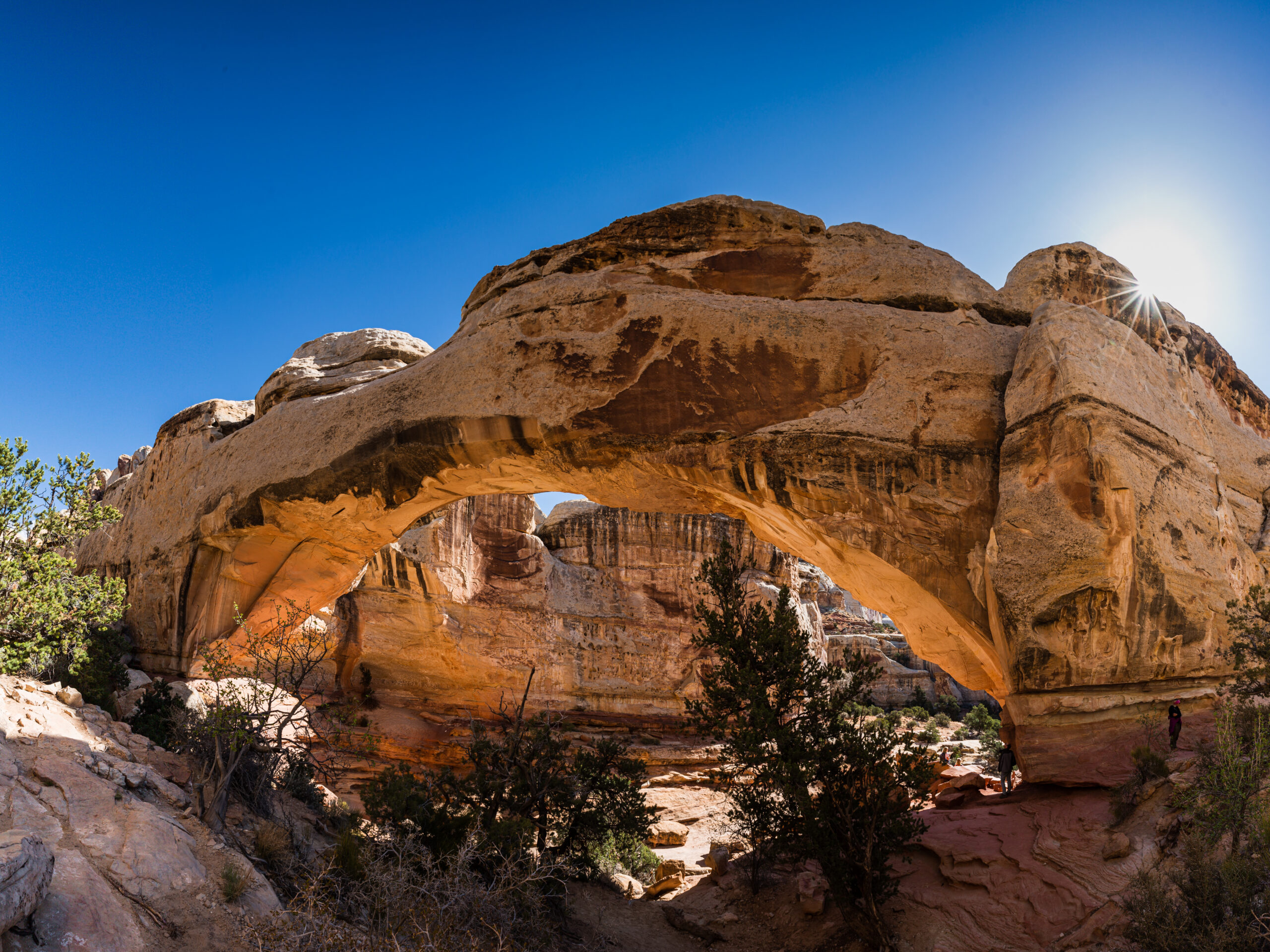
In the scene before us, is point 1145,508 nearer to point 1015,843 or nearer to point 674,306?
point 1015,843

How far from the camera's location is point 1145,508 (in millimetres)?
9000

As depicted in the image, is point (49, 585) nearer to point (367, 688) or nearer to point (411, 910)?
point (411, 910)

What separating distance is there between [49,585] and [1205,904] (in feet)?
46.4

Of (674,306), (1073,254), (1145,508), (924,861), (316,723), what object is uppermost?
(1073,254)

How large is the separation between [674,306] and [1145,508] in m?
7.19

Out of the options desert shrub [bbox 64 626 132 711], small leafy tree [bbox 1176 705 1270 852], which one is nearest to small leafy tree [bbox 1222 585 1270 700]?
small leafy tree [bbox 1176 705 1270 852]

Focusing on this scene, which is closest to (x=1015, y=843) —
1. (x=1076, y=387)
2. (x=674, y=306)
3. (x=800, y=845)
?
(x=800, y=845)

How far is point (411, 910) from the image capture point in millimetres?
6422

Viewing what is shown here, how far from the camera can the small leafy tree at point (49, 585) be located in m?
10.0

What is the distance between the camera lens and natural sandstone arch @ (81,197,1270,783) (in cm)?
897

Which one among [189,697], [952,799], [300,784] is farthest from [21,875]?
[952,799]

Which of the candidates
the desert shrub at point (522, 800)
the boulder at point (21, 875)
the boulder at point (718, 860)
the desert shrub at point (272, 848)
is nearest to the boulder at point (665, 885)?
the boulder at point (718, 860)

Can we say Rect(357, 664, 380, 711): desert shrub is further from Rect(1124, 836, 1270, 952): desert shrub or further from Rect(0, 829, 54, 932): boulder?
Rect(1124, 836, 1270, 952): desert shrub

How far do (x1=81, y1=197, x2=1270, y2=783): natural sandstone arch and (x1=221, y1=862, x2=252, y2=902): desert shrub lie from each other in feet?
23.1
